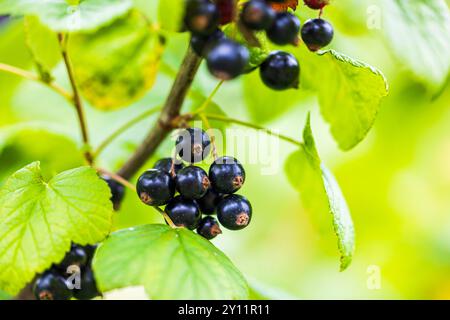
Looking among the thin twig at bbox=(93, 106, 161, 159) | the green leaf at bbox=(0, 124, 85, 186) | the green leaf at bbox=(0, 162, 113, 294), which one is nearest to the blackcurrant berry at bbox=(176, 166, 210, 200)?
the green leaf at bbox=(0, 162, 113, 294)

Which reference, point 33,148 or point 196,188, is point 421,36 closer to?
point 196,188

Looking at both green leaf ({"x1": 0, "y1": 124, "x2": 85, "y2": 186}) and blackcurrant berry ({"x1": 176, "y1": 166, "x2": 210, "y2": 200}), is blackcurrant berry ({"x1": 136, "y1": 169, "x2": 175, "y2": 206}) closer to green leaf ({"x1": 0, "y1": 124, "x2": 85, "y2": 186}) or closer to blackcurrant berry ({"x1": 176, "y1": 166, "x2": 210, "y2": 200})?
blackcurrant berry ({"x1": 176, "y1": 166, "x2": 210, "y2": 200})

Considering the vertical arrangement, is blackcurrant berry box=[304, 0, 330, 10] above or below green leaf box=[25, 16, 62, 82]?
above

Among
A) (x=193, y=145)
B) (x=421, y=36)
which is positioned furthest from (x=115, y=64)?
(x=421, y=36)

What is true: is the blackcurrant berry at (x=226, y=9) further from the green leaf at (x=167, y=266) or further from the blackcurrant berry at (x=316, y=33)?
the green leaf at (x=167, y=266)

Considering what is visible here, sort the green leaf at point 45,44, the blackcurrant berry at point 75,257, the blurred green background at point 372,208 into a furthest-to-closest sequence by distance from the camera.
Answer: the blurred green background at point 372,208, the green leaf at point 45,44, the blackcurrant berry at point 75,257

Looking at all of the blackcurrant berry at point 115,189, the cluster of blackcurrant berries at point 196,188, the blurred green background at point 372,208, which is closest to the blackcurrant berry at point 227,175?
the cluster of blackcurrant berries at point 196,188

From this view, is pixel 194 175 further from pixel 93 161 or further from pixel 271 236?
pixel 271 236
